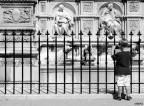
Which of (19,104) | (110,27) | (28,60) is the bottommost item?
(19,104)

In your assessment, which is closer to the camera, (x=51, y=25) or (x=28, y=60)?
(x=28, y=60)

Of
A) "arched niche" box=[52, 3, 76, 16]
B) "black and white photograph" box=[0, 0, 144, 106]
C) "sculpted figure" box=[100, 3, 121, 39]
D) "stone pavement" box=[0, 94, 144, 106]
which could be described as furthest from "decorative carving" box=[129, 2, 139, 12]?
"stone pavement" box=[0, 94, 144, 106]

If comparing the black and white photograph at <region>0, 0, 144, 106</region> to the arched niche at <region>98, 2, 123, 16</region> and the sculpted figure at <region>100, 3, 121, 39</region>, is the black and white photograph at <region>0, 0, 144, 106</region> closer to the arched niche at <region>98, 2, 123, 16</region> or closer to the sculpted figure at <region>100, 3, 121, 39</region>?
the sculpted figure at <region>100, 3, 121, 39</region>

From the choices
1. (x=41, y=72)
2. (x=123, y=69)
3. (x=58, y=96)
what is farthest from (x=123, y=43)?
(x=41, y=72)

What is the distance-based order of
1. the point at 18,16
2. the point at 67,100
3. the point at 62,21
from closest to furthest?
the point at 67,100, the point at 18,16, the point at 62,21

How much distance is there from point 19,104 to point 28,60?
293cm

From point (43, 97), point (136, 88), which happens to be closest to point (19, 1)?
point (43, 97)

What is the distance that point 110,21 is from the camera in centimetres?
1784

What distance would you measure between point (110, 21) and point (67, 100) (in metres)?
10.3

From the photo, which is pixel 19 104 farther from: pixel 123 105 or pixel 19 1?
pixel 19 1

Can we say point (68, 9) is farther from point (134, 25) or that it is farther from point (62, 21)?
point (134, 25)

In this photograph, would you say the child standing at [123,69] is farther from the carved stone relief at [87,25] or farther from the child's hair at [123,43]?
the carved stone relief at [87,25]

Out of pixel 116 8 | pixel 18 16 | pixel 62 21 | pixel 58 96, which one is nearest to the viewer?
pixel 58 96

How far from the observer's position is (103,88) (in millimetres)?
9891
